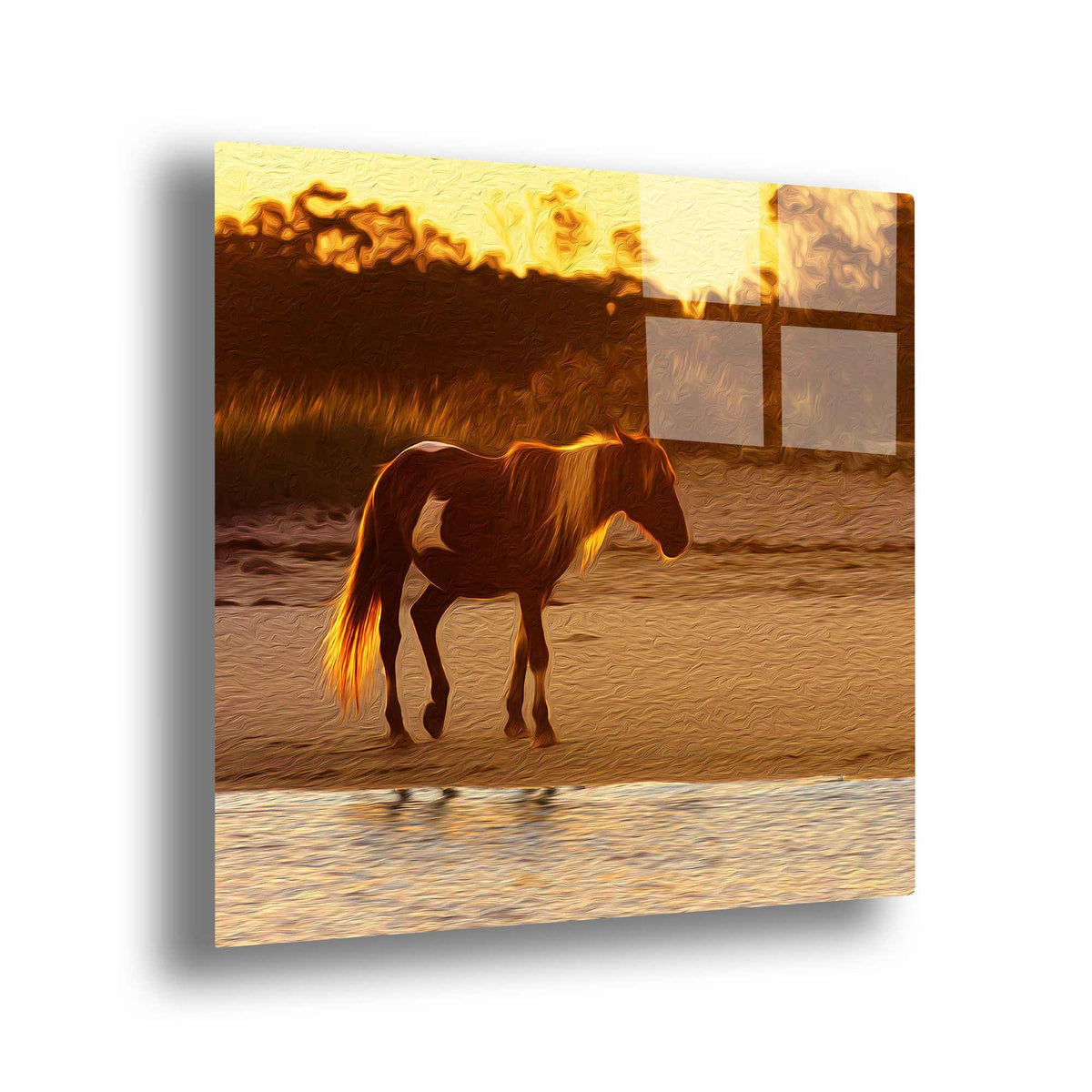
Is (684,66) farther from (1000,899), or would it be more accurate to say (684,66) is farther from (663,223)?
(1000,899)

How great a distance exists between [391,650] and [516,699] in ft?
0.92

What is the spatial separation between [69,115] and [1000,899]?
2.69 m

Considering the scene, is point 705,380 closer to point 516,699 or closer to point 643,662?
point 643,662

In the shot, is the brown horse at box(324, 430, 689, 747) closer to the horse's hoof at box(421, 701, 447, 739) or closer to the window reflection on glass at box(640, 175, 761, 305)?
the horse's hoof at box(421, 701, 447, 739)

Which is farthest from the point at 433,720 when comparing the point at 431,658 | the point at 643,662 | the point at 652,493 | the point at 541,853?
the point at 652,493

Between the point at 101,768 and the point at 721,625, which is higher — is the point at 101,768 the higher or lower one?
the lower one

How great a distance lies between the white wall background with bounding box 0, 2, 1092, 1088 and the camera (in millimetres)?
2467

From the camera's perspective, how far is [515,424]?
2568 mm

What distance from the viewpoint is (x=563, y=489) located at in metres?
2.59

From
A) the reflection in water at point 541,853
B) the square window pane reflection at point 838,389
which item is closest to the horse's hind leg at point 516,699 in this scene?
the reflection in water at point 541,853

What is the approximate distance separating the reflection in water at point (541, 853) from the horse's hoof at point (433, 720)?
0.40 feet

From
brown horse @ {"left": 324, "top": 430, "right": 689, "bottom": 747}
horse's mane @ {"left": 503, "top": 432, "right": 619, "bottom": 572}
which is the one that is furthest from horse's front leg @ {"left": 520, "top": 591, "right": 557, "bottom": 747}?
horse's mane @ {"left": 503, "top": 432, "right": 619, "bottom": 572}

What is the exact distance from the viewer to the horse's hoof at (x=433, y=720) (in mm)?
2525

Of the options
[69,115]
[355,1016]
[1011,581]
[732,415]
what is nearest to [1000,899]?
[1011,581]
